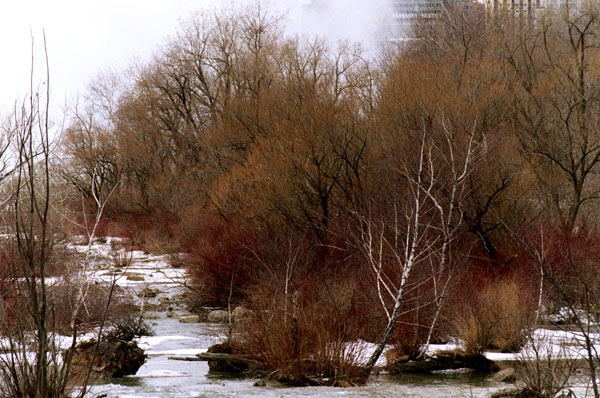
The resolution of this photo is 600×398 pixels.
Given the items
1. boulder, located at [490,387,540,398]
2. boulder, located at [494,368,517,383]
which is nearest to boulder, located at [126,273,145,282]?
boulder, located at [494,368,517,383]

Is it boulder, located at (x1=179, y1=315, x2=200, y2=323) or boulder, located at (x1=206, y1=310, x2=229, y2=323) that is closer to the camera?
boulder, located at (x1=179, y1=315, x2=200, y2=323)

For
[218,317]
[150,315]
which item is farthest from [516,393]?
[150,315]

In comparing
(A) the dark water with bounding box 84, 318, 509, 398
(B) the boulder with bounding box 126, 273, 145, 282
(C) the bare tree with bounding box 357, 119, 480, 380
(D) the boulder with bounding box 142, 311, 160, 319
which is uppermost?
(C) the bare tree with bounding box 357, 119, 480, 380

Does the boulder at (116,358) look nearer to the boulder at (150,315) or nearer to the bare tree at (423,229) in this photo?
the bare tree at (423,229)

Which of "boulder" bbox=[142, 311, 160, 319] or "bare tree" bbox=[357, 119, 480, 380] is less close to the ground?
"bare tree" bbox=[357, 119, 480, 380]

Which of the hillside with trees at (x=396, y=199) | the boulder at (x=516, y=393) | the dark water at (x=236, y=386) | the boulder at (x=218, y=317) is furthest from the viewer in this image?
the boulder at (x=218, y=317)

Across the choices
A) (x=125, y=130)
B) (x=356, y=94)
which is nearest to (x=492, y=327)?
(x=356, y=94)

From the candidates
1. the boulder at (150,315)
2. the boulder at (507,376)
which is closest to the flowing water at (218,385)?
the boulder at (507,376)

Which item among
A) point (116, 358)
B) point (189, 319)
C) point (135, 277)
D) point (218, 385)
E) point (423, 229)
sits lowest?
point (218, 385)

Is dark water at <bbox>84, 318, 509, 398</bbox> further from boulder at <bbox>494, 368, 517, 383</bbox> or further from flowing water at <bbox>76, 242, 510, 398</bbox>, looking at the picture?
boulder at <bbox>494, 368, 517, 383</bbox>

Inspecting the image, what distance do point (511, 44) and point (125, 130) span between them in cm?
2404

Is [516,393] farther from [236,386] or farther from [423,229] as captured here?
[423,229]

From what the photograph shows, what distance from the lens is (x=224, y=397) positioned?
1076 cm

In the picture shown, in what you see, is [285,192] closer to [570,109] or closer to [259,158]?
[259,158]
